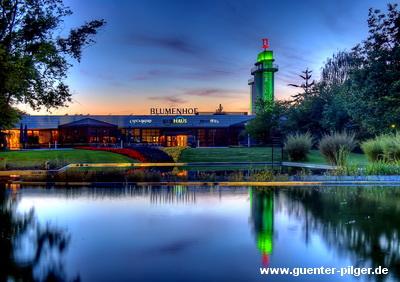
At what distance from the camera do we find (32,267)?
6.35 m

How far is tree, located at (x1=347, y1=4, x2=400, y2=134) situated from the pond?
15.7m

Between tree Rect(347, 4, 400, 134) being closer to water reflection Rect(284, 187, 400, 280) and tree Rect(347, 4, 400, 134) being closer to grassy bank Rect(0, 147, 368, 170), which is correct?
grassy bank Rect(0, 147, 368, 170)

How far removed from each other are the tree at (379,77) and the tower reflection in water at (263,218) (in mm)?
16217

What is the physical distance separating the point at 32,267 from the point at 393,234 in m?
7.31

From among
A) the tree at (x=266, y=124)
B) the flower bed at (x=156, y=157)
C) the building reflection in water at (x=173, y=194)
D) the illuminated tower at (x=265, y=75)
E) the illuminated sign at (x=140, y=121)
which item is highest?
the illuminated tower at (x=265, y=75)

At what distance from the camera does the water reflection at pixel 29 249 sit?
6.08 metres

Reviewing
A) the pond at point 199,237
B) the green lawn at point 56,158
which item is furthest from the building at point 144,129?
the pond at point 199,237

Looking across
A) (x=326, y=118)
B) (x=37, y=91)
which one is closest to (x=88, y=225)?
(x=37, y=91)

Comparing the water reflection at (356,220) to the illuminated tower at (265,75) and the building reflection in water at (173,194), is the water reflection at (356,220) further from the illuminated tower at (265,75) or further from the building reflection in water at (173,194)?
the illuminated tower at (265,75)

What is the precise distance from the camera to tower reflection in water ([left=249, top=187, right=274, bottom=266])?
24.5ft

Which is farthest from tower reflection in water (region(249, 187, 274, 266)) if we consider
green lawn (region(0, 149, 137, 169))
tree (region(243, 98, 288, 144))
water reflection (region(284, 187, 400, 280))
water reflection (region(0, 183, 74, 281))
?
tree (region(243, 98, 288, 144))

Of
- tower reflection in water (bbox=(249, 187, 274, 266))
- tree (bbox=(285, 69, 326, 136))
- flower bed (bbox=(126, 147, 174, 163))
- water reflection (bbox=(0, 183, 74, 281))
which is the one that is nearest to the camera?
water reflection (bbox=(0, 183, 74, 281))

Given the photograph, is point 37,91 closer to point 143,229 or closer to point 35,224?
point 35,224

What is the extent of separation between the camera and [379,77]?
27156 millimetres
